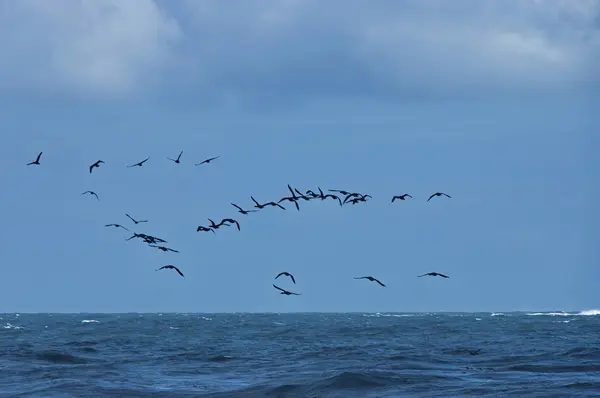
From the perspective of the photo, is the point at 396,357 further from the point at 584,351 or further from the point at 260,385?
the point at 260,385

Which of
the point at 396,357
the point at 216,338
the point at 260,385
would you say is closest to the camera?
the point at 260,385

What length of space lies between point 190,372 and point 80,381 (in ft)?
21.7

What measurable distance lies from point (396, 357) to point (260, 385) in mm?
14839

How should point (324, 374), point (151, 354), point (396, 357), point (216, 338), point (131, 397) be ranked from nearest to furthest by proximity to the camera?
point (131, 397), point (324, 374), point (396, 357), point (151, 354), point (216, 338)

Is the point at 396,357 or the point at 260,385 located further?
the point at 396,357

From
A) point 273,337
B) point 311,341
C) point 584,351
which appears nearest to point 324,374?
point 584,351

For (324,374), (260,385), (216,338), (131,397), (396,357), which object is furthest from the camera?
(216,338)

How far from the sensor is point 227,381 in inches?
1742

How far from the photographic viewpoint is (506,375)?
44.4 metres

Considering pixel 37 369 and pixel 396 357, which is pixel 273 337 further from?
pixel 37 369

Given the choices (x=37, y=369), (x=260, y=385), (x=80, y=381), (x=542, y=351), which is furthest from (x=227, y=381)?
(x=542, y=351)

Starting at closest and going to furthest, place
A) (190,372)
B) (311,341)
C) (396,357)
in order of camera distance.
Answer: (190,372) → (396,357) → (311,341)

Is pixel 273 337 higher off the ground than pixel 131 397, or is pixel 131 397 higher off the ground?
pixel 273 337

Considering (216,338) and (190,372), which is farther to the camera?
(216,338)
